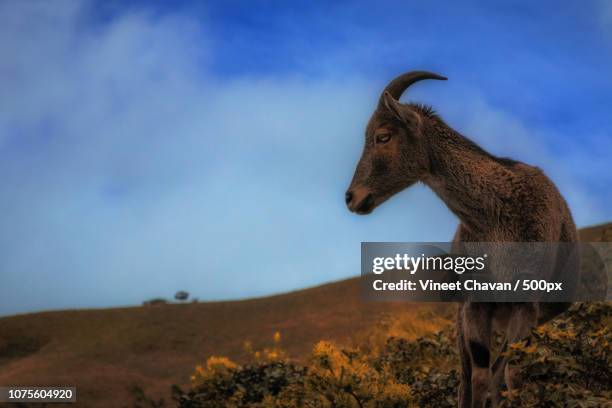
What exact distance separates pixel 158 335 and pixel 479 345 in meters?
21.4

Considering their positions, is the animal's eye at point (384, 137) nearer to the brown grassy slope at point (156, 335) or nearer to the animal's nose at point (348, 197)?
the animal's nose at point (348, 197)

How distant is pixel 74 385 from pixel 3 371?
135 inches

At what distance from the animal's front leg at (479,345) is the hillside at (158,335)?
Result: 47.1ft

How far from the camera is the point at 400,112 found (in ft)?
19.1

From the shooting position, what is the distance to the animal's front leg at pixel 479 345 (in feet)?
18.5

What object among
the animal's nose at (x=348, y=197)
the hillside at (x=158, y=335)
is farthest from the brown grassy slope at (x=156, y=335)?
the animal's nose at (x=348, y=197)

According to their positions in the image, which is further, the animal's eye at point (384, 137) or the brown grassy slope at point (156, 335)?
the brown grassy slope at point (156, 335)

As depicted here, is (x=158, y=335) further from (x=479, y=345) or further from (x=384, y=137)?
(x=479, y=345)

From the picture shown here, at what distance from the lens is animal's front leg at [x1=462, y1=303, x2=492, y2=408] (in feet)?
18.5

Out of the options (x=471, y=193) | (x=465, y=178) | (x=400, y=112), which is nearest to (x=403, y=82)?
(x=400, y=112)

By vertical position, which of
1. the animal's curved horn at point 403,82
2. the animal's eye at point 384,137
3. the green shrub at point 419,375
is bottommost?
the green shrub at point 419,375

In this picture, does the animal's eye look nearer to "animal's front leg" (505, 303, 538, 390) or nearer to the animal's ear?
the animal's ear

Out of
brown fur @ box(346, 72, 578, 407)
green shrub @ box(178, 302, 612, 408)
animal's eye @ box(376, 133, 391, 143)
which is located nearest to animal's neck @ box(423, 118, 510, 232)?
brown fur @ box(346, 72, 578, 407)

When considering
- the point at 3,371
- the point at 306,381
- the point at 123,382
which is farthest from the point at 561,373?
the point at 3,371
